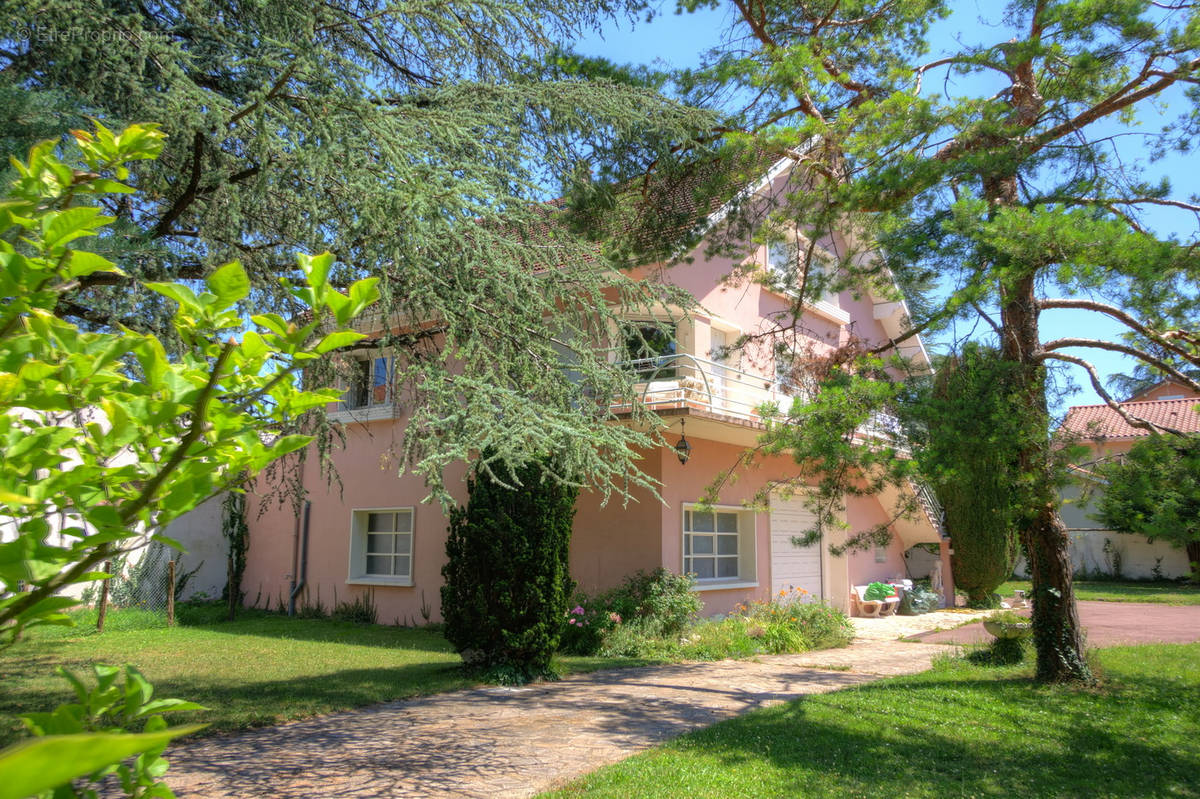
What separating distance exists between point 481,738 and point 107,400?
6346mm

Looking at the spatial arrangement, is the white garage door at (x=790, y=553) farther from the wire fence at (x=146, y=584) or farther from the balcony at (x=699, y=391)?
the wire fence at (x=146, y=584)

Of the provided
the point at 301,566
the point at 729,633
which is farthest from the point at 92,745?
the point at 301,566

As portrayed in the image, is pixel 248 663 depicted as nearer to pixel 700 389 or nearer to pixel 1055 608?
pixel 700 389

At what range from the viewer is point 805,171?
9609mm

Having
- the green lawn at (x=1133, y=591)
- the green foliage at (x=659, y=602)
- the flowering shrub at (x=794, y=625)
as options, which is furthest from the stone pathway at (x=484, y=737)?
the green lawn at (x=1133, y=591)

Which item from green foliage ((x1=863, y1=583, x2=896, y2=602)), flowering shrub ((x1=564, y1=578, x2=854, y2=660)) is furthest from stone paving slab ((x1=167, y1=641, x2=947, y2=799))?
green foliage ((x1=863, y1=583, x2=896, y2=602))

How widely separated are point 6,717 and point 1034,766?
8.99 m

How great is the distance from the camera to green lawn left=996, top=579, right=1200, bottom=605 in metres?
20.6

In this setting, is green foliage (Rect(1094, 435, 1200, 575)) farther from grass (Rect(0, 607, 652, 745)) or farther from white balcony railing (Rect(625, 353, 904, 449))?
grass (Rect(0, 607, 652, 745))

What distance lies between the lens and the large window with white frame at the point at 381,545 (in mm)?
15273

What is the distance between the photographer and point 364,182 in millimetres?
5012

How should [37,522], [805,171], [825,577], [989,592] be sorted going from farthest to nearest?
[989,592], [825,577], [805,171], [37,522]

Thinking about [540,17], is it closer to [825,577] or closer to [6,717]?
[6,717]

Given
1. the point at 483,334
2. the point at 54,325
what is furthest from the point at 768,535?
the point at 54,325
